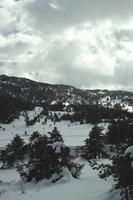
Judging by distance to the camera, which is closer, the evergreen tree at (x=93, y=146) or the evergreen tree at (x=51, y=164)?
the evergreen tree at (x=51, y=164)

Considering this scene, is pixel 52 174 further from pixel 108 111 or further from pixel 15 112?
pixel 15 112

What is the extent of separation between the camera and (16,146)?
61062 mm

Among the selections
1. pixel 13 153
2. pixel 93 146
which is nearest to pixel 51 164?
pixel 93 146

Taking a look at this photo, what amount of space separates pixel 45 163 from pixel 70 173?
2535 mm

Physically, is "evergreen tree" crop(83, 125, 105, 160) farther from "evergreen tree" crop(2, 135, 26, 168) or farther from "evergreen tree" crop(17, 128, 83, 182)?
"evergreen tree" crop(17, 128, 83, 182)

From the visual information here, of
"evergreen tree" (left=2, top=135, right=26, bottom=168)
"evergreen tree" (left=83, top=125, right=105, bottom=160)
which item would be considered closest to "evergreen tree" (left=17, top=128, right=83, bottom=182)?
"evergreen tree" (left=83, top=125, right=105, bottom=160)

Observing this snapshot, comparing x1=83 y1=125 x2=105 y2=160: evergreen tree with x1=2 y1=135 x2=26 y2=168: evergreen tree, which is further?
x1=2 y1=135 x2=26 y2=168: evergreen tree

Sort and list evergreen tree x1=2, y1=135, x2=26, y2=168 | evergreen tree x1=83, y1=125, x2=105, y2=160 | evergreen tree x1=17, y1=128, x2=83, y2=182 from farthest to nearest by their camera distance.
Result: evergreen tree x1=2, y1=135, x2=26, y2=168
evergreen tree x1=83, y1=125, x2=105, y2=160
evergreen tree x1=17, y1=128, x2=83, y2=182

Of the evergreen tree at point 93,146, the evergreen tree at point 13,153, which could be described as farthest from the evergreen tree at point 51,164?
the evergreen tree at point 13,153

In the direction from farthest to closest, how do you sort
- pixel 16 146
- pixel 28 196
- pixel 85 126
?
pixel 85 126
pixel 16 146
pixel 28 196

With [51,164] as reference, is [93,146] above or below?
below

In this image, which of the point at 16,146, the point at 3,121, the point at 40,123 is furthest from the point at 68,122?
the point at 16,146

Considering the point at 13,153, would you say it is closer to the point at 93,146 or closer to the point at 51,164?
the point at 93,146

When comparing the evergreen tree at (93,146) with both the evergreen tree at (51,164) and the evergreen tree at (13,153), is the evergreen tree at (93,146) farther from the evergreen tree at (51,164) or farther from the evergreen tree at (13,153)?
the evergreen tree at (51,164)
